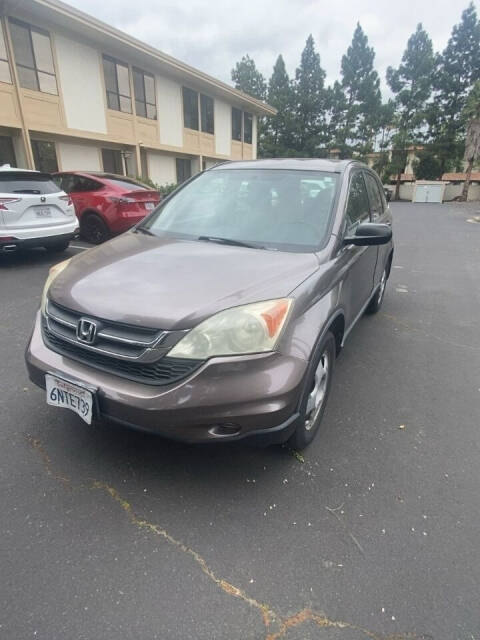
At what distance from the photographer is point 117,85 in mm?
15641

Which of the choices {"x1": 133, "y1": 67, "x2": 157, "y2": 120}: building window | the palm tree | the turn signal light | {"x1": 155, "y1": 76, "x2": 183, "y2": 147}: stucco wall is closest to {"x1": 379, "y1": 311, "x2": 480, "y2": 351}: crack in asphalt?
the turn signal light

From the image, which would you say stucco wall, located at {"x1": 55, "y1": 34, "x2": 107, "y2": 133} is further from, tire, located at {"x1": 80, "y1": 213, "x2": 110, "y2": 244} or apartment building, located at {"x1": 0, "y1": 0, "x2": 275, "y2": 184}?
tire, located at {"x1": 80, "y1": 213, "x2": 110, "y2": 244}

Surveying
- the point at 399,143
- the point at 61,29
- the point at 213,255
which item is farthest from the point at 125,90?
the point at 399,143

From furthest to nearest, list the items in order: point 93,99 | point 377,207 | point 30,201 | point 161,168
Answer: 1. point 161,168
2. point 93,99
3. point 30,201
4. point 377,207

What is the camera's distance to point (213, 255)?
7.93 ft

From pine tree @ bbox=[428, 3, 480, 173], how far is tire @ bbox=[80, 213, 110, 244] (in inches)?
1636

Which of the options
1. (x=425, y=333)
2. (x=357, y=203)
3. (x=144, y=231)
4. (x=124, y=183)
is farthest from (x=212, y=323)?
(x=124, y=183)

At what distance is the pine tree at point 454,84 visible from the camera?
122 feet

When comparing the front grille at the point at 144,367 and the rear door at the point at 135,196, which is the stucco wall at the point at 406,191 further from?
the front grille at the point at 144,367

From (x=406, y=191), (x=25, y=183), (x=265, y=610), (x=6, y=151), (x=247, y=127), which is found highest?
(x=247, y=127)

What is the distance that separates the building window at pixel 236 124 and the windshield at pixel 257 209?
894 inches

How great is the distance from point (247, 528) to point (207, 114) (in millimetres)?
22885

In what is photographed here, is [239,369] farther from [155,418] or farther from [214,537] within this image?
[214,537]

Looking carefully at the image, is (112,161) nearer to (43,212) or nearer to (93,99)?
(93,99)
